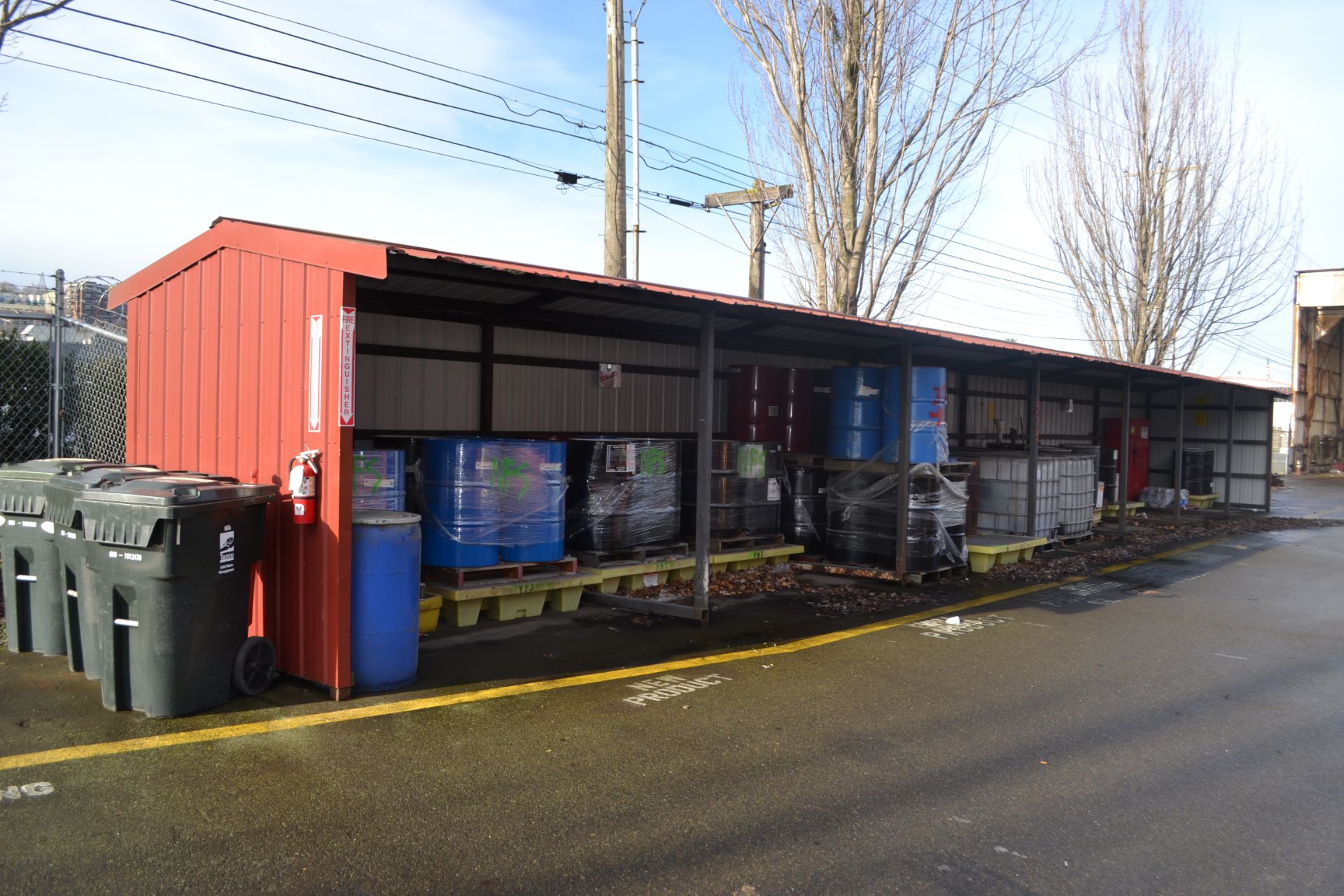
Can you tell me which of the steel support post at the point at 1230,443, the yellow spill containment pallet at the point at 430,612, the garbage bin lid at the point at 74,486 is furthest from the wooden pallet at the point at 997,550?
the steel support post at the point at 1230,443

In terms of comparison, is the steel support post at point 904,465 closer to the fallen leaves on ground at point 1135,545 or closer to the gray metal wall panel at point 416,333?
the fallen leaves on ground at point 1135,545

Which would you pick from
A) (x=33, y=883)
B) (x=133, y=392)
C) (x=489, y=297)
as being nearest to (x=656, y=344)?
(x=489, y=297)

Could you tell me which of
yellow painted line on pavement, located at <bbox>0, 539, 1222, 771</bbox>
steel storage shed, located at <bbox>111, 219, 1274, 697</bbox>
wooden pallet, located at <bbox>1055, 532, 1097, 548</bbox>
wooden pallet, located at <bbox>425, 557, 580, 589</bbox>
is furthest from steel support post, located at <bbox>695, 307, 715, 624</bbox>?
wooden pallet, located at <bbox>1055, 532, 1097, 548</bbox>

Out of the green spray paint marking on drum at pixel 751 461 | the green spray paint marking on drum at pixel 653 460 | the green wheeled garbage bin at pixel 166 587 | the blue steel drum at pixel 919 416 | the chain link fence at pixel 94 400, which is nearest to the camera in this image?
the green wheeled garbage bin at pixel 166 587

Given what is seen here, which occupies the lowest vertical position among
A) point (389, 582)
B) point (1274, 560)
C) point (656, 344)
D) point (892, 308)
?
point (1274, 560)

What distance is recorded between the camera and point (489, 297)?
8.50m

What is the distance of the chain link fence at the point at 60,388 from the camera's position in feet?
25.4

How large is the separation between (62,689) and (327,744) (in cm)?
206

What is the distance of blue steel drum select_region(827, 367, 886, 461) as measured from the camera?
10.2 metres

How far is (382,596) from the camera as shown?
5398mm

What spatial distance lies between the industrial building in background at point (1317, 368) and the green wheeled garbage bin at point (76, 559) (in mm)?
40059

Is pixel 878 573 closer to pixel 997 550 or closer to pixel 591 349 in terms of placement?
pixel 997 550

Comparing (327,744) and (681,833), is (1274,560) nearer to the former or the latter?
(681,833)

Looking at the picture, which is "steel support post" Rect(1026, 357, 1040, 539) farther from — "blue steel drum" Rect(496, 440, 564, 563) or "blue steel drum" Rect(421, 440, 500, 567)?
"blue steel drum" Rect(421, 440, 500, 567)
